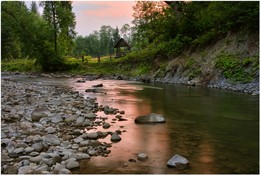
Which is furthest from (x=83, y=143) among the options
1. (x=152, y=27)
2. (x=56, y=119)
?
(x=152, y=27)

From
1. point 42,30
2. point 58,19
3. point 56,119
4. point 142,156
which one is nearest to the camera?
point 142,156

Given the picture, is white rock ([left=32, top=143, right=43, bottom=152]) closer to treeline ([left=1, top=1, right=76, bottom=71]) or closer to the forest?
the forest

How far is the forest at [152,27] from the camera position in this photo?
90.8 ft

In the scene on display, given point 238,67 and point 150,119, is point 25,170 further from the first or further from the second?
point 238,67

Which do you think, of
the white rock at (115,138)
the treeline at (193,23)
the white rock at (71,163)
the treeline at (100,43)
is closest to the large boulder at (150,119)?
the white rock at (115,138)

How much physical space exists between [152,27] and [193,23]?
20.4 ft

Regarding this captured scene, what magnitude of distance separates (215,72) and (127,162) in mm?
19752

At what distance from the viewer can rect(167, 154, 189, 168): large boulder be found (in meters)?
7.07

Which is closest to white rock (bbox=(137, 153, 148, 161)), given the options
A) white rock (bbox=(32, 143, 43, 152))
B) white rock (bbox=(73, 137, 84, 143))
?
white rock (bbox=(73, 137, 84, 143))

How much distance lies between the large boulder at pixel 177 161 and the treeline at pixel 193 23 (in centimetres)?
2009

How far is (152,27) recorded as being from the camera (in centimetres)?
3700

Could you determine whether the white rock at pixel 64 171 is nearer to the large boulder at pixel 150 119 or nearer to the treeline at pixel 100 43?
the large boulder at pixel 150 119

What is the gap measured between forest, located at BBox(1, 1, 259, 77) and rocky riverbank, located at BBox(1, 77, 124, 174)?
1731cm

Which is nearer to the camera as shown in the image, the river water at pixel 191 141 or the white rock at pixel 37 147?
the river water at pixel 191 141
